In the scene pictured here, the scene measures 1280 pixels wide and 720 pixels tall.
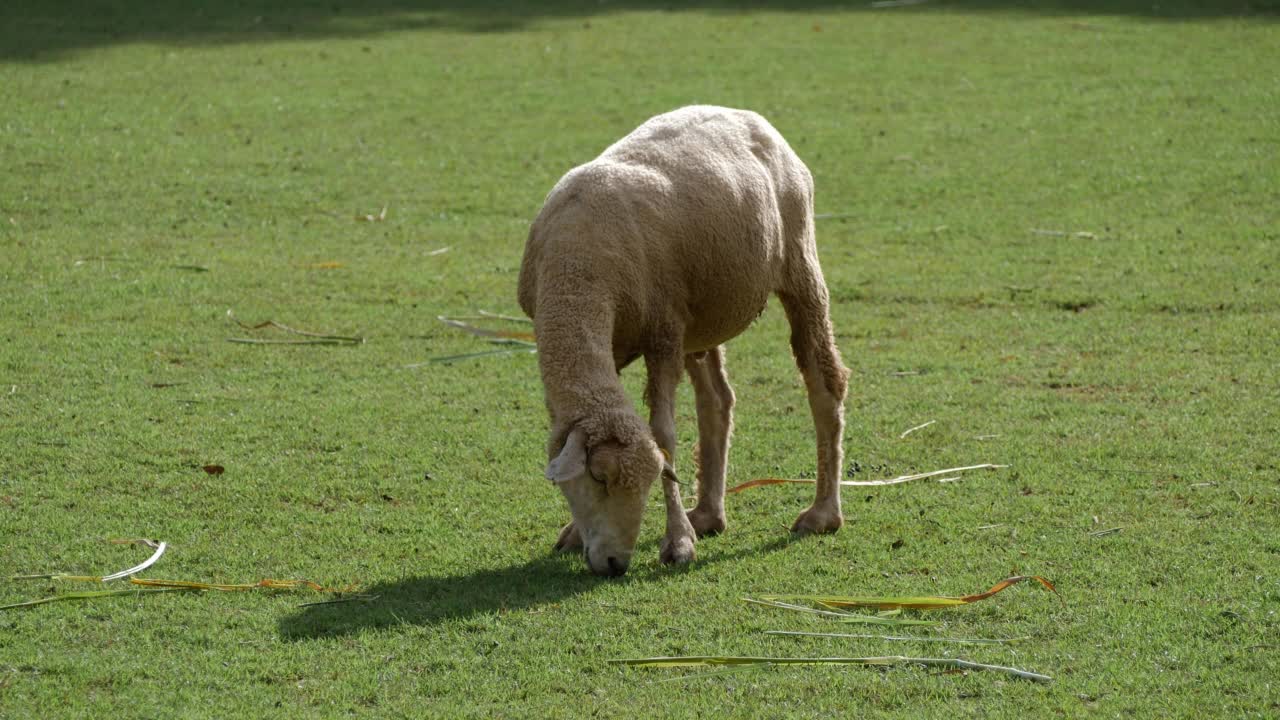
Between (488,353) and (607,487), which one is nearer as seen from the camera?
(607,487)

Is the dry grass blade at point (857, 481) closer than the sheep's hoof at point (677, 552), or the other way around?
the sheep's hoof at point (677, 552)

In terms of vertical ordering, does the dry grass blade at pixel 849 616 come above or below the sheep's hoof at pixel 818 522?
above

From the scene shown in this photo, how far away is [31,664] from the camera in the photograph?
229 inches

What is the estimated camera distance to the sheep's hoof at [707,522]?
7.62m

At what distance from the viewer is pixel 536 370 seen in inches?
404

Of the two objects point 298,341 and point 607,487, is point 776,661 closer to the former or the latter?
point 607,487

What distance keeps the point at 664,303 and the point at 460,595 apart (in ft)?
5.17

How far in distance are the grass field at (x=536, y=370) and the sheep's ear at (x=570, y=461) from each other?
0.61 metres

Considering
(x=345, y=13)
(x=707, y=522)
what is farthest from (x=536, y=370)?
(x=345, y=13)

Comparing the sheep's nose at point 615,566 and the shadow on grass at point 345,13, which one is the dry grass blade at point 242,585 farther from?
the shadow on grass at point 345,13

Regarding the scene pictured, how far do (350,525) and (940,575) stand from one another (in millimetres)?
2829

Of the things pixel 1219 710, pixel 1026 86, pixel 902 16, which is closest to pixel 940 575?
pixel 1219 710

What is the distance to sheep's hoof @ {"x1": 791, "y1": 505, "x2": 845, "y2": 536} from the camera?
756 centimetres

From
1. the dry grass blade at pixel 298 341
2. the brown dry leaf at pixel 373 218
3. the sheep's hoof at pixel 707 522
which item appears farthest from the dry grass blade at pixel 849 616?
the brown dry leaf at pixel 373 218
